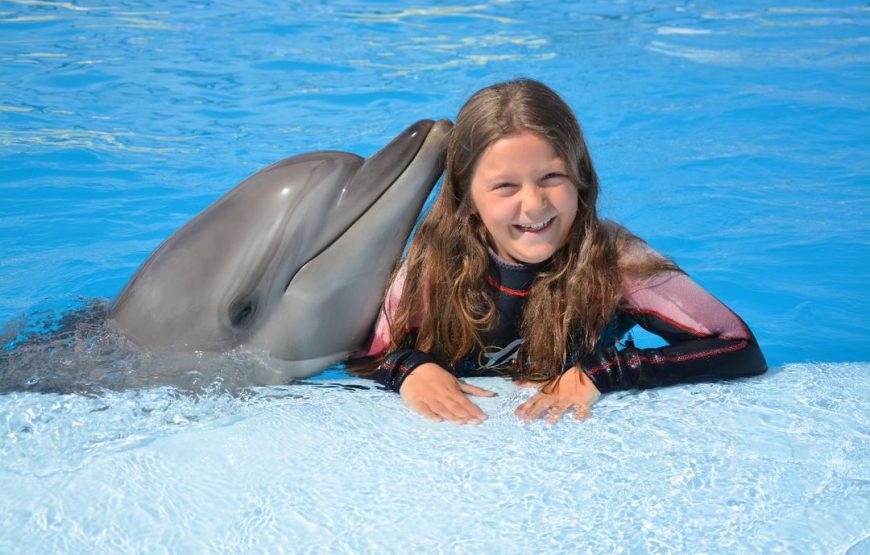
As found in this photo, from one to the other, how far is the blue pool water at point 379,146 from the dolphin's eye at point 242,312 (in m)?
0.30

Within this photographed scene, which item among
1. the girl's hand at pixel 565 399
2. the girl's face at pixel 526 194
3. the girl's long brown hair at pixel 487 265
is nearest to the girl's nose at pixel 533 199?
the girl's face at pixel 526 194

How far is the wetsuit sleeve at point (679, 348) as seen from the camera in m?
3.92

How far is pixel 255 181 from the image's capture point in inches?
153

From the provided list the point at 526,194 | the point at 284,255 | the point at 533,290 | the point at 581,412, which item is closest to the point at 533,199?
the point at 526,194

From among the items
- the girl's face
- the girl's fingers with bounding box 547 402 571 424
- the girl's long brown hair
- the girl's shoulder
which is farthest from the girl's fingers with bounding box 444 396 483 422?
the girl's shoulder

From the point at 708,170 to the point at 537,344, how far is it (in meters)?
4.77

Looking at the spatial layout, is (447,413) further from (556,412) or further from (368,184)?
(368,184)

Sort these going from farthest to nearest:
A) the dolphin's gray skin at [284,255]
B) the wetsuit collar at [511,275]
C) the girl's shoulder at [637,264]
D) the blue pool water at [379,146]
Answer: the wetsuit collar at [511,275], the girl's shoulder at [637,264], the dolphin's gray skin at [284,255], the blue pool water at [379,146]

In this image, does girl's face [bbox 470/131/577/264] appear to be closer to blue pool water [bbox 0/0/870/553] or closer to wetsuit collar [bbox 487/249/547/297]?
wetsuit collar [bbox 487/249/547/297]

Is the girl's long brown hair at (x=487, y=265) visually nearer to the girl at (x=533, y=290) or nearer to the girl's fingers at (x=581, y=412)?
the girl at (x=533, y=290)

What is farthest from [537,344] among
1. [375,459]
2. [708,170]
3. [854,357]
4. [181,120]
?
[181,120]

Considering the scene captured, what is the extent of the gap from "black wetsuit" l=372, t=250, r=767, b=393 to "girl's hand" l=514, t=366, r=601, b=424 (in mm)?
52

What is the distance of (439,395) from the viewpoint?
12.5 ft

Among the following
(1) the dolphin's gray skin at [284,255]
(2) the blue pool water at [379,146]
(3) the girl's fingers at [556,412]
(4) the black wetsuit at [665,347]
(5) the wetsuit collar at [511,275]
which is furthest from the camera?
(5) the wetsuit collar at [511,275]
